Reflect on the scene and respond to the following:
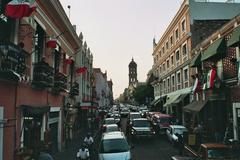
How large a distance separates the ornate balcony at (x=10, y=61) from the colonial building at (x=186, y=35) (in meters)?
24.9

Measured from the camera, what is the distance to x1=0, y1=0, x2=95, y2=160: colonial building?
508 inches

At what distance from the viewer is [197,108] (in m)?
28.0

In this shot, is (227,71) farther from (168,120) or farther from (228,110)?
(168,120)

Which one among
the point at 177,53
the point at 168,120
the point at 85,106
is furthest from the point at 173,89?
the point at 85,106

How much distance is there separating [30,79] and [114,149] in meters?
5.68

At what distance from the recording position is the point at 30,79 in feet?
54.6

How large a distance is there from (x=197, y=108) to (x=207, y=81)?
2774mm

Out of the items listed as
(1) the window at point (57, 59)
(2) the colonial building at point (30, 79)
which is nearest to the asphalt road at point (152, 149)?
(2) the colonial building at point (30, 79)

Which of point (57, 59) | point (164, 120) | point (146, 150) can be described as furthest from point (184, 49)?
point (57, 59)

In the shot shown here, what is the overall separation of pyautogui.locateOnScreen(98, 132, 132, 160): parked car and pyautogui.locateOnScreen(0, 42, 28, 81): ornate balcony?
21.4 ft

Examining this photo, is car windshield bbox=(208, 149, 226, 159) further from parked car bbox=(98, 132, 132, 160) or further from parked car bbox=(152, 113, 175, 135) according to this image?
parked car bbox=(152, 113, 175, 135)

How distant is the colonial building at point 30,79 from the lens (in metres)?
12.9

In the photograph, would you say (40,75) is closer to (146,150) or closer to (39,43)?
(39,43)

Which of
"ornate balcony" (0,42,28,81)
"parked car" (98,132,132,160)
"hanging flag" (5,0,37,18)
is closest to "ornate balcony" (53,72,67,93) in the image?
"parked car" (98,132,132,160)
